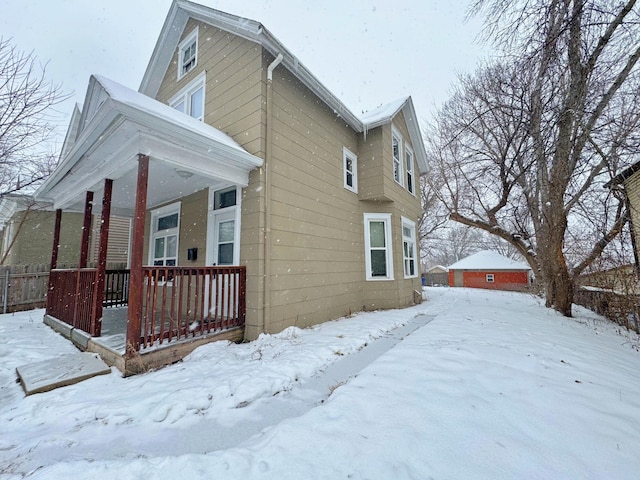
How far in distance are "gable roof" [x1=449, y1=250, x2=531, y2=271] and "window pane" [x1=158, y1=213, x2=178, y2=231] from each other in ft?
83.2

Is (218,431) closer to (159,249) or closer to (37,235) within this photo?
(159,249)

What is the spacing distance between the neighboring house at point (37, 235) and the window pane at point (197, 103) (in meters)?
6.63

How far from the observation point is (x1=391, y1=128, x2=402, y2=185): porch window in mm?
8402

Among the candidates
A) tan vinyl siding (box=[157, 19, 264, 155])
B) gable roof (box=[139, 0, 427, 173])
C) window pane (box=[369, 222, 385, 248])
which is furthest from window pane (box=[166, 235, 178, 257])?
window pane (box=[369, 222, 385, 248])

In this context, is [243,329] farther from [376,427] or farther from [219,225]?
[376,427]

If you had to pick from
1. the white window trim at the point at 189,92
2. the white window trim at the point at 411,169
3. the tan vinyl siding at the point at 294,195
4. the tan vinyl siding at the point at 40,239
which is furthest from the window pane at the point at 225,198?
the tan vinyl siding at the point at 40,239

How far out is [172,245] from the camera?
257 inches

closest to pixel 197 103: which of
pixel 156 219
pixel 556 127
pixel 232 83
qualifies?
pixel 232 83

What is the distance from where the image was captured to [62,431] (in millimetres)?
2119

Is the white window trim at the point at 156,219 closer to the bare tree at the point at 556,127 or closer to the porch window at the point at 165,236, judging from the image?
the porch window at the point at 165,236

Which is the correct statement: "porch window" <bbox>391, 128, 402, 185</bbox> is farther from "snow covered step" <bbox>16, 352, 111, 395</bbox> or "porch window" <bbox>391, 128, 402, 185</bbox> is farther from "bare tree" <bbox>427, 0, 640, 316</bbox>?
"snow covered step" <bbox>16, 352, 111, 395</bbox>

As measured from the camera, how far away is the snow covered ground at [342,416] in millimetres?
1665

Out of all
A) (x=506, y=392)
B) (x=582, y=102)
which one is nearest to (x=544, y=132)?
(x=582, y=102)

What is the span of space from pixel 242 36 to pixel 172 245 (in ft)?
15.6
